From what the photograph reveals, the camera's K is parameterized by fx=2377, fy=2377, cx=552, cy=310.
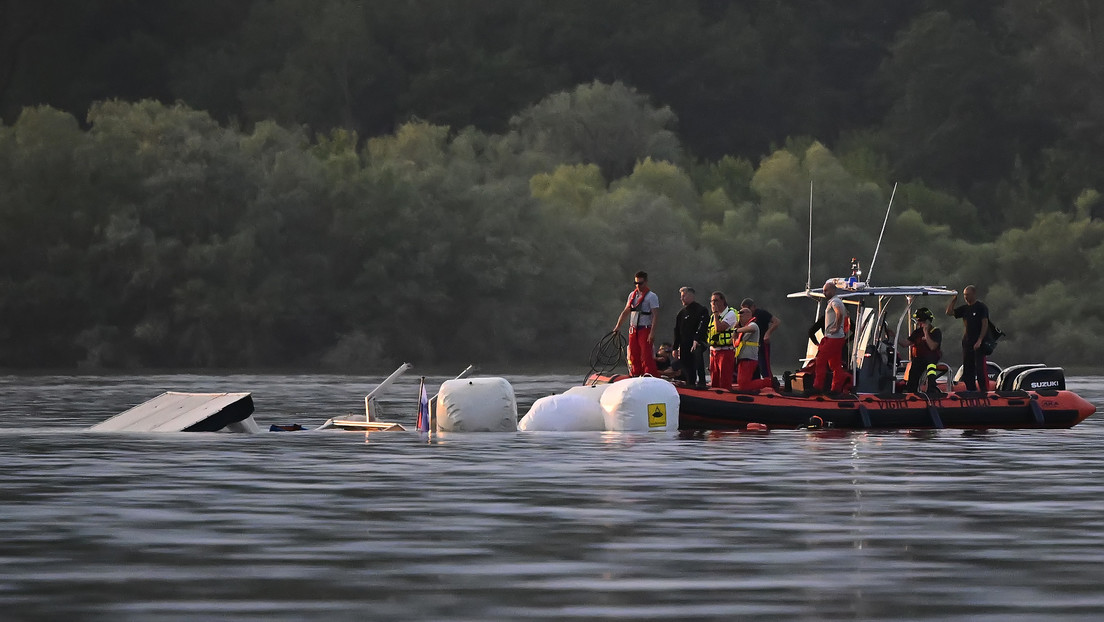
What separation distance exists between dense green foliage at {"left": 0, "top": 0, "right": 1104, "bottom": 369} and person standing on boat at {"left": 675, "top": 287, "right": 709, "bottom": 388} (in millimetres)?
42400

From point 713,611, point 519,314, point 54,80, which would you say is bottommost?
point 713,611

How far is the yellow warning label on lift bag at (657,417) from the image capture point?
27.2 m

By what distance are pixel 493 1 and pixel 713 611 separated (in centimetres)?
9909

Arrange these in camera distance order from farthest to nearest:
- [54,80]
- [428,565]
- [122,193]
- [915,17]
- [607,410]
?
[915,17]
[54,80]
[122,193]
[607,410]
[428,565]

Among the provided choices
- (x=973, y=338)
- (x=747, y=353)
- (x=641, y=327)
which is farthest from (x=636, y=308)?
(x=973, y=338)

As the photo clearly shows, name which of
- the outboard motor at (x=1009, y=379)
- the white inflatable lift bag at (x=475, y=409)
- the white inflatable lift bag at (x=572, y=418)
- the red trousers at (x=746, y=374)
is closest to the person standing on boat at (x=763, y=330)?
the red trousers at (x=746, y=374)

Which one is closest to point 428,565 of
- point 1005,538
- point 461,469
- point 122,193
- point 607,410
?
point 1005,538

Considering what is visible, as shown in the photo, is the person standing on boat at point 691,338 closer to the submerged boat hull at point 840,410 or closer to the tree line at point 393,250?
the submerged boat hull at point 840,410

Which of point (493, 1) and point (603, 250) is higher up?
point (493, 1)

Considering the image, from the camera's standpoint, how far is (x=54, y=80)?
101 meters

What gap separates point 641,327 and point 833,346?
2.30 metres

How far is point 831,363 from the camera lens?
28.2 meters

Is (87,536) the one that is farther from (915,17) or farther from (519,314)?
(915,17)

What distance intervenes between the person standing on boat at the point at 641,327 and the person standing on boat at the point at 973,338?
3.54m
